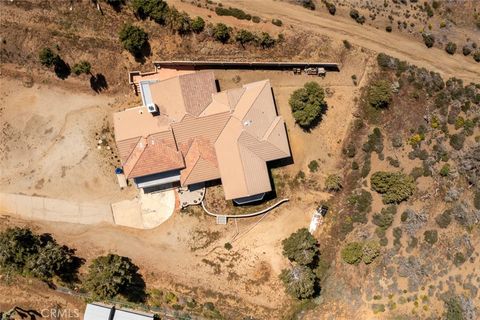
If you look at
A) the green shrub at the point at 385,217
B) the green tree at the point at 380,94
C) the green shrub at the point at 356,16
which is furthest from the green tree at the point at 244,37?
the green shrub at the point at 385,217

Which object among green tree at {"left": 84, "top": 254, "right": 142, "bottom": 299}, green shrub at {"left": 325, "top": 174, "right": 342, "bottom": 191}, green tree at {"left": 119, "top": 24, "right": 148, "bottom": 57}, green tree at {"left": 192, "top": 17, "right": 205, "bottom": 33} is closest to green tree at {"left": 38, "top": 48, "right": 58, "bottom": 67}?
green tree at {"left": 119, "top": 24, "right": 148, "bottom": 57}

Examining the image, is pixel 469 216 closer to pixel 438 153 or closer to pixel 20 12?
pixel 438 153

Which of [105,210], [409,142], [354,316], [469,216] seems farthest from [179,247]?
[469,216]

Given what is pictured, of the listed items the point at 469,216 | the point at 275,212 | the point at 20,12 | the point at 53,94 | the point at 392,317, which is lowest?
the point at 392,317

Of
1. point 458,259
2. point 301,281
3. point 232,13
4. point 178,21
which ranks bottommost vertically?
point 458,259

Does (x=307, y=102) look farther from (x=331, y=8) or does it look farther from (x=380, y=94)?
(x=331, y=8)

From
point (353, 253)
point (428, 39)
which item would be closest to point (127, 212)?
point (353, 253)
